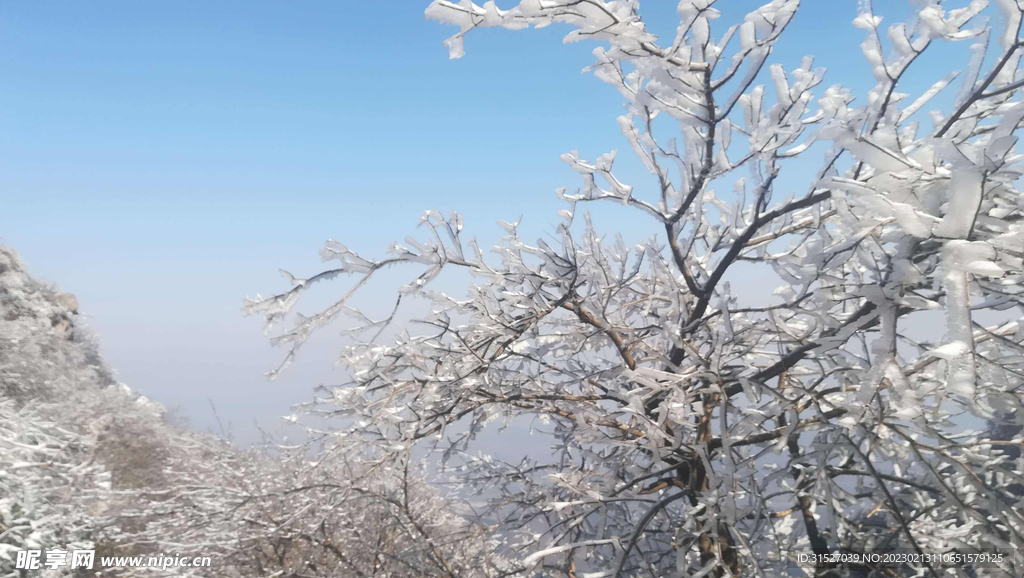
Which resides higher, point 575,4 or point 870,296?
point 575,4

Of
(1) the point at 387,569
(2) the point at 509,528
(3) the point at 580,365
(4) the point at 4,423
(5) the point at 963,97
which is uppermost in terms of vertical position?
(4) the point at 4,423

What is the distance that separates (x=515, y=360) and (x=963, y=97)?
7.41ft

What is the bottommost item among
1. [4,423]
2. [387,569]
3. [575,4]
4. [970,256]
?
[387,569]

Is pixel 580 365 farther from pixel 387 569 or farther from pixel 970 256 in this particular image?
pixel 387 569

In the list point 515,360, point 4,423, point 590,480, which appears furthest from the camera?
point 4,423

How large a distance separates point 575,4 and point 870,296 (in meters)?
0.99

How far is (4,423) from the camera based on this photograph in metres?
5.58

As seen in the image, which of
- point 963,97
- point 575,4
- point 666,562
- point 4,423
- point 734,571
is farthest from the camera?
point 4,423

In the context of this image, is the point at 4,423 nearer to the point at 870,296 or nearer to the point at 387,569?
A: the point at 387,569

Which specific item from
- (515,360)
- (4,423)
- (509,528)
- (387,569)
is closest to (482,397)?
(515,360)

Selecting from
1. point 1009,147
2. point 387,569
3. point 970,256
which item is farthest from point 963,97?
point 387,569

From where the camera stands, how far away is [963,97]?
52.7 inches

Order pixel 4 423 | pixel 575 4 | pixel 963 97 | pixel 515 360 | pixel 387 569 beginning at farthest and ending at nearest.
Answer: pixel 4 423, pixel 387 569, pixel 515 360, pixel 963 97, pixel 575 4

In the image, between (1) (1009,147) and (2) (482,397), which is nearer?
(1) (1009,147)
